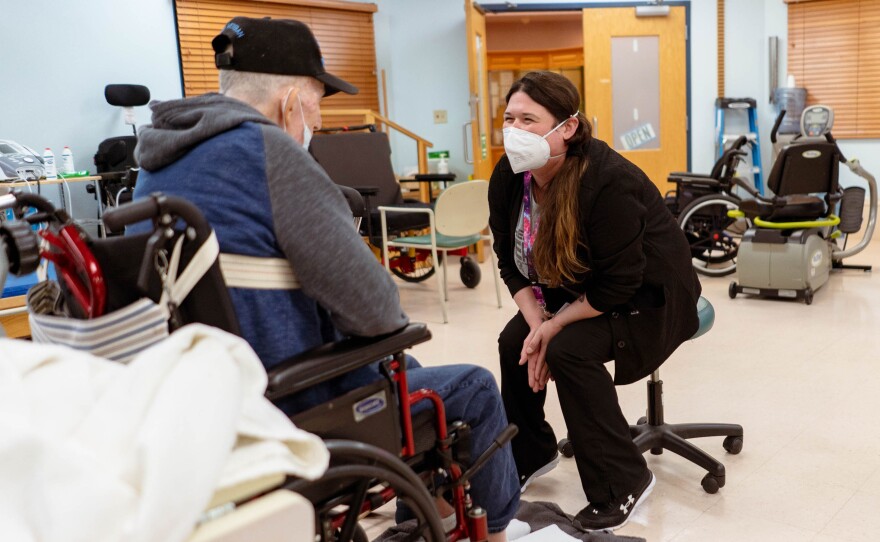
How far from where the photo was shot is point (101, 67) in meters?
5.10

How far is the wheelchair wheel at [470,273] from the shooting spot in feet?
17.0

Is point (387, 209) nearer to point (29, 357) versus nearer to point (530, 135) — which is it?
point (530, 135)

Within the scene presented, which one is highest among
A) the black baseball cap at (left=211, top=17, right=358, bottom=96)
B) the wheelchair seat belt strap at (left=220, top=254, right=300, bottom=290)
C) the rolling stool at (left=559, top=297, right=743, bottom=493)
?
the black baseball cap at (left=211, top=17, right=358, bottom=96)

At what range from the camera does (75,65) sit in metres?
4.99

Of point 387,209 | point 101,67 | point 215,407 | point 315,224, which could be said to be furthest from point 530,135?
point 101,67

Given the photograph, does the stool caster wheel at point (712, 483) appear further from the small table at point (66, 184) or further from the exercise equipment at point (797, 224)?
the small table at point (66, 184)

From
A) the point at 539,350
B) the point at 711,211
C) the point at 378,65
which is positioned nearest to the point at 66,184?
the point at 378,65

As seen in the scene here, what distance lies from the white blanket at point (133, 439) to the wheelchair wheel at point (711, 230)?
450cm

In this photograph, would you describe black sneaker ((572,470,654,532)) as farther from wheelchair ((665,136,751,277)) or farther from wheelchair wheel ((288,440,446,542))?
wheelchair ((665,136,751,277))

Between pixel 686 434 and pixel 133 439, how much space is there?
6.33 feet

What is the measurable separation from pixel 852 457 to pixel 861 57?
6124 mm

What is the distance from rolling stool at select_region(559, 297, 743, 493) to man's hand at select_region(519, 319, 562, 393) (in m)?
0.42

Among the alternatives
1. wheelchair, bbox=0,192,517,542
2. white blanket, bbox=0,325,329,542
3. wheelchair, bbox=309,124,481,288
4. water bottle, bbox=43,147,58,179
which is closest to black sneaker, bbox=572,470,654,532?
wheelchair, bbox=0,192,517,542

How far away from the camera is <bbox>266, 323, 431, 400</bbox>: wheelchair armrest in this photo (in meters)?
1.18
